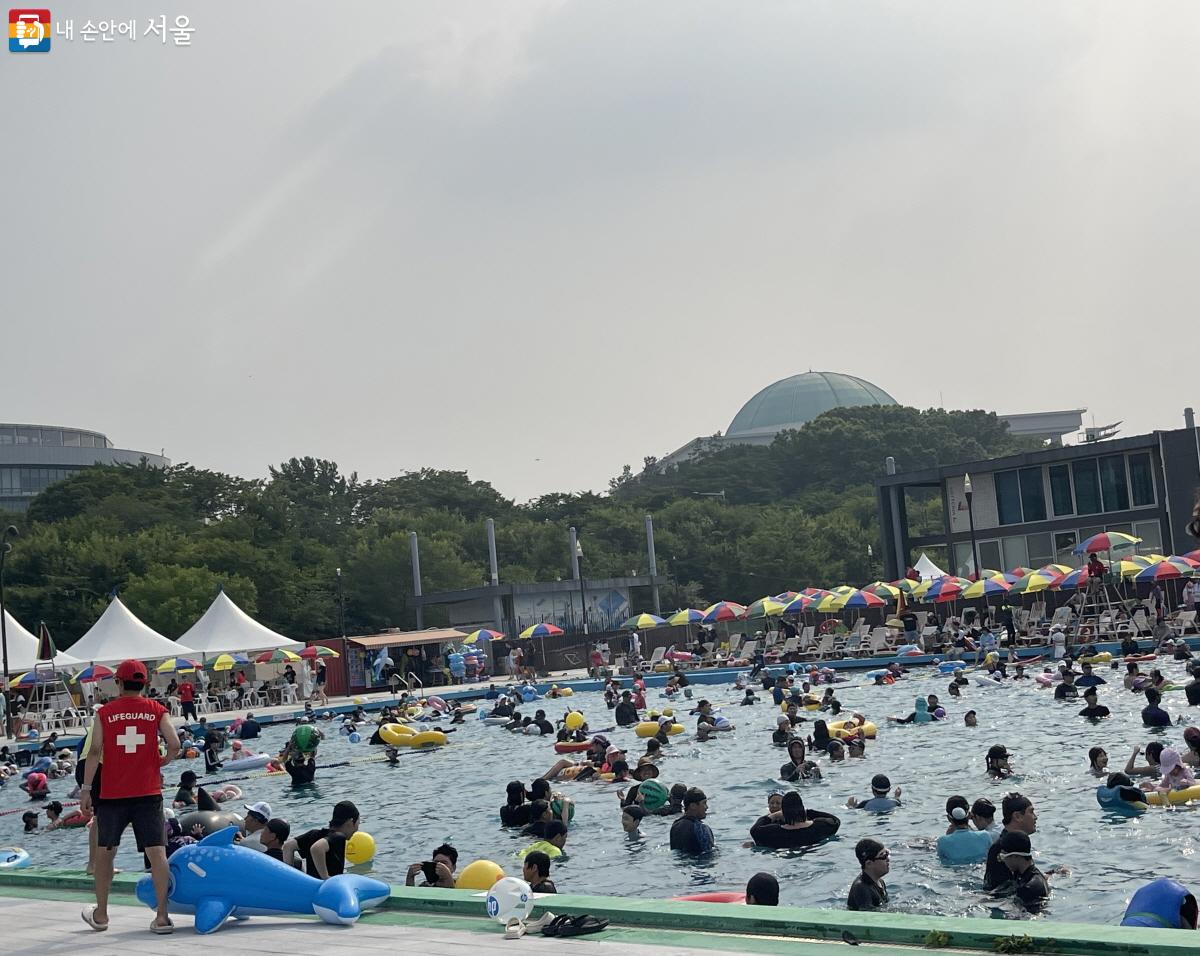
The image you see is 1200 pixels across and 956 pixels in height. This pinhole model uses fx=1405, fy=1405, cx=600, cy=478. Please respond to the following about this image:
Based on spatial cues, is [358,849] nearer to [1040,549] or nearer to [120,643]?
[120,643]

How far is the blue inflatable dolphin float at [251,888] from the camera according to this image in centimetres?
831

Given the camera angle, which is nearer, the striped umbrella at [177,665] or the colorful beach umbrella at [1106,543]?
the colorful beach umbrella at [1106,543]

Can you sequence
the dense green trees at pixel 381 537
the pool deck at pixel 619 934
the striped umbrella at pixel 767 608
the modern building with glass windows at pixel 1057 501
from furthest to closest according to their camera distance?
the dense green trees at pixel 381 537 → the modern building with glass windows at pixel 1057 501 → the striped umbrella at pixel 767 608 → the pool deck at pixel 619 934

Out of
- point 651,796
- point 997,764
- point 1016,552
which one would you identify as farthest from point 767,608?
point 651,796

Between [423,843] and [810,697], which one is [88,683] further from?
[423,843]

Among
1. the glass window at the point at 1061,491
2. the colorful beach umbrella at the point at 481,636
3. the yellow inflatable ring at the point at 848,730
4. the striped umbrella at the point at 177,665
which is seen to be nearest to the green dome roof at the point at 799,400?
the glass window at the point at 1061,491

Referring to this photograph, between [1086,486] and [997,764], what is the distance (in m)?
36.3

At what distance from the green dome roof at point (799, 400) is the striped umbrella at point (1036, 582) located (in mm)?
111346

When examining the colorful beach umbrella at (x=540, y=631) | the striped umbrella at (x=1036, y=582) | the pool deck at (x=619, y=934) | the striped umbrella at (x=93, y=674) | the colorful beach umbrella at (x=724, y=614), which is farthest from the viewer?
the colorful beach umbrella at (x=540, y=631)

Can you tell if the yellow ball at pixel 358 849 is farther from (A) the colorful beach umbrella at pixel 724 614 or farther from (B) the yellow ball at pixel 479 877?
(A) the colorful beach umbrella at pixel 724 614

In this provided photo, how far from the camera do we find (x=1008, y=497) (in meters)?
54.6

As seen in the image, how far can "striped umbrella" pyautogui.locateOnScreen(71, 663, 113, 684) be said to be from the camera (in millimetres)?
40812

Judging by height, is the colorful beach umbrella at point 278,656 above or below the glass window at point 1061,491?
below

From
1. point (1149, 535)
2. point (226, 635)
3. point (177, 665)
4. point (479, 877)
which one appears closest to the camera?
point (479, 877)
